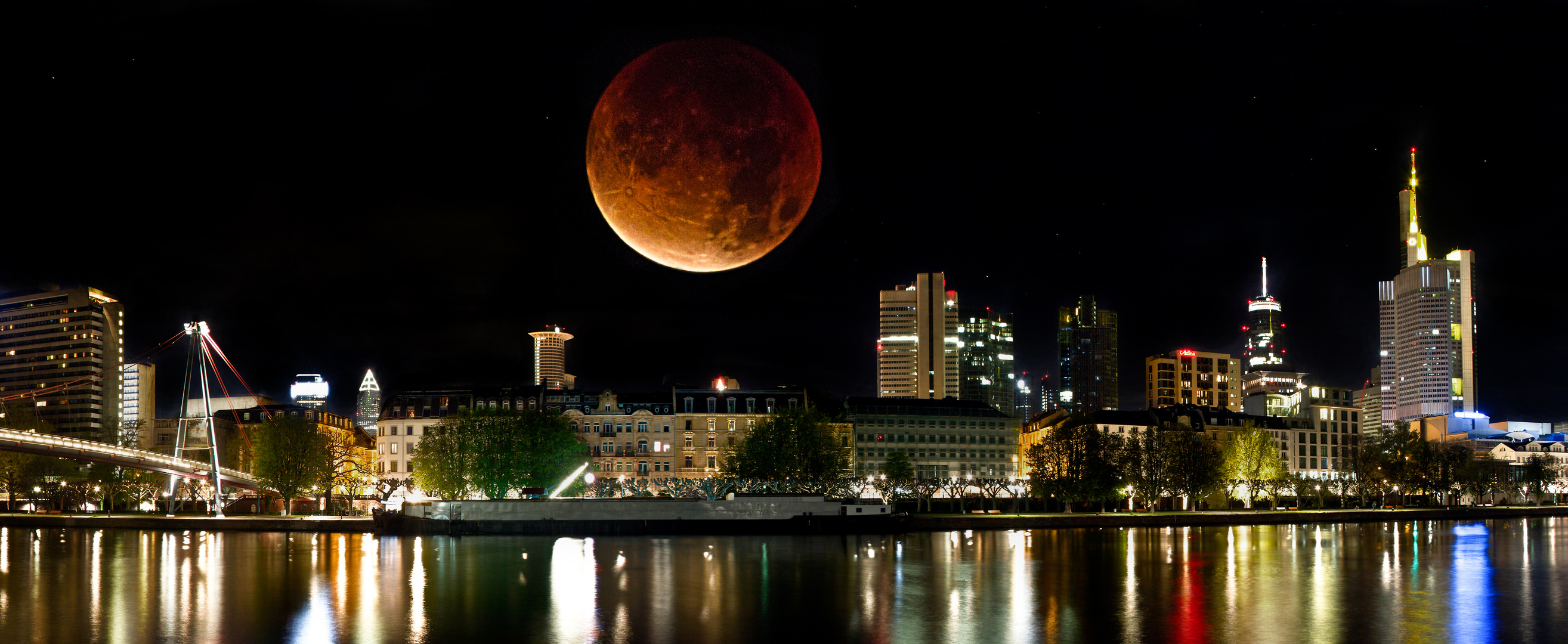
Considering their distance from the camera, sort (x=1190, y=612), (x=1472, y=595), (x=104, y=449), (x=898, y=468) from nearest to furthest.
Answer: (x=1190, y=612) < (x=1472, y=595) < (x=104, y=449) < (x=898, y=468)

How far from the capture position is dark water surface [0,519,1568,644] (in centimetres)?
3362

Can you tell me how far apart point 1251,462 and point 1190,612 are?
4011 inches

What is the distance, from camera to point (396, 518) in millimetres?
90750

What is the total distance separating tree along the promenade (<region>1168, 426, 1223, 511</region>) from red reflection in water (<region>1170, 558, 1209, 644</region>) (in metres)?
71.1

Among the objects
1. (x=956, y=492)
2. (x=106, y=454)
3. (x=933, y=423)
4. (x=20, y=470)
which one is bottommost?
A: (x=956, y=492)

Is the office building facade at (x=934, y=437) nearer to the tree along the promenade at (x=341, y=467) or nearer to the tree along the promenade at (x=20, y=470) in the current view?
the tree along the promenade at (x=341, y=467)

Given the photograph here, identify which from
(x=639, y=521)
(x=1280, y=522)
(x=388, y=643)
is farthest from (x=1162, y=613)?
(x=1280, y=522)

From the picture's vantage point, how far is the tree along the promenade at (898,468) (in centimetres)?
12825

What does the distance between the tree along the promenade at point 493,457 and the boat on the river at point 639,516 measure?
11.3m

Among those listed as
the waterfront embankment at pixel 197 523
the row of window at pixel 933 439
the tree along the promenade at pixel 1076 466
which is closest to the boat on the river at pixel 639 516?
the waterfront embankment at pixel 197 523

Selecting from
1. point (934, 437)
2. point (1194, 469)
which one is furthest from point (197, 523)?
point (1194, 469)

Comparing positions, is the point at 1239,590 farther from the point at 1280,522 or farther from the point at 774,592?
the point at 1280,522

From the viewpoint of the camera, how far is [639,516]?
93.9 metres

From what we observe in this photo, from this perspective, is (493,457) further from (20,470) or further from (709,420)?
(20,470)
